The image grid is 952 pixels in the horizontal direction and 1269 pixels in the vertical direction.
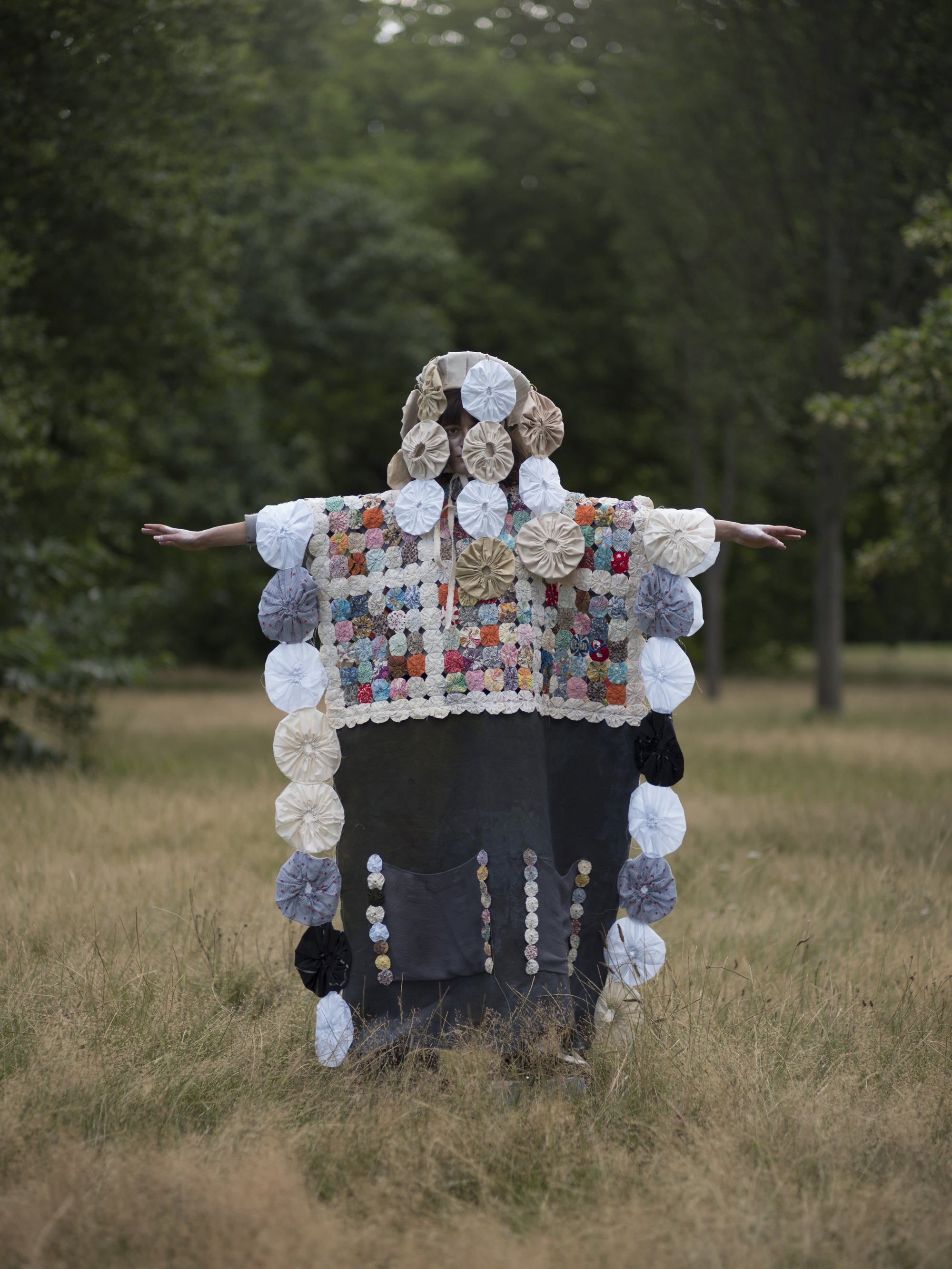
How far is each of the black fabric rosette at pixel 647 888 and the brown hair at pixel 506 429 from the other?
122 centimetres

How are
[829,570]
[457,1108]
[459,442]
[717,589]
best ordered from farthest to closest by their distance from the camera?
[717,589] < [829,570] < [459,442] < [457,1108]

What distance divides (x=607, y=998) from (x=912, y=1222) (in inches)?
46.8

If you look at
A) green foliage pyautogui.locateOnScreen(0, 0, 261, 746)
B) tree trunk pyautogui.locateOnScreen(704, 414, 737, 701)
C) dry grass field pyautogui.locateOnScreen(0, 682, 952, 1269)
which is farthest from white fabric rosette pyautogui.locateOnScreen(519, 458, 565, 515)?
tree trunk pyautogui.locateOnScreen(704, 414, 737, 701)

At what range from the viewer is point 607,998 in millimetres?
3811

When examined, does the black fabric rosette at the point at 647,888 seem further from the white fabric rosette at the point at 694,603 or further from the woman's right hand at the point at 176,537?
the woman's right hand at the point at 176,537

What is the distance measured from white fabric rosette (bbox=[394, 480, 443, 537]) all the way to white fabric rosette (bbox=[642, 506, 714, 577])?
63cm

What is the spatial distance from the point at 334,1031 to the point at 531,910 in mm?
678

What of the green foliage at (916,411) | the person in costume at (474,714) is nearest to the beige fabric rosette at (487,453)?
the person in costume at (474,714)

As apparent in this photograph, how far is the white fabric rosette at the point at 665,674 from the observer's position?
365 centimetres

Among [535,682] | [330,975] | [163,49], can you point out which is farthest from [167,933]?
[163,49]

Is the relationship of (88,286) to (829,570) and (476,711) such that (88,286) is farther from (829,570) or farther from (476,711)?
(829,570)

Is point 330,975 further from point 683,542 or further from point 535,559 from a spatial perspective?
point 683,542

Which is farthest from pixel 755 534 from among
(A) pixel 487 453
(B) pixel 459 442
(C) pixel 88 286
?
(C) pixel 88 286

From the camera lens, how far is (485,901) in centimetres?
353
